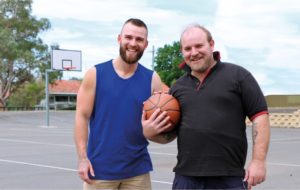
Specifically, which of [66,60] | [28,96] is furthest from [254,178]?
[28,96]

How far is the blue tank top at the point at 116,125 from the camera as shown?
4727mm

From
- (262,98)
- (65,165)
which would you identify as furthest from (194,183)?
(65,165)

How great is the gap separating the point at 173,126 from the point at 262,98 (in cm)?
67

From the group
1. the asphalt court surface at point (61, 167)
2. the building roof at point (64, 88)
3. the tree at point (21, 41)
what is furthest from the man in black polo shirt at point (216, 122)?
the building roof at point (64, 88)

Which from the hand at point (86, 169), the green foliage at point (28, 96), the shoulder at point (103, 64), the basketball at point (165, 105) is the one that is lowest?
the green foliage at point (28, 96)

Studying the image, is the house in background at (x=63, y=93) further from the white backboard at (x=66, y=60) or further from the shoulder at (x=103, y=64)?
the shoulder at (x=103, y=64)

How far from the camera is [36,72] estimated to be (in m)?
71.4

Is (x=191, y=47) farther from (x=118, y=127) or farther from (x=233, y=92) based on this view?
(x=118, y=127)

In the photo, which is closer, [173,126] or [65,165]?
[173,126]

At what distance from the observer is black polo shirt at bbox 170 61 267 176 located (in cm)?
411

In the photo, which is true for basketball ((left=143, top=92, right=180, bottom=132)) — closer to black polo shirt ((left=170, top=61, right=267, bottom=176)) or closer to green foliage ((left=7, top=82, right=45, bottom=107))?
black polo shirt ((left=170, top=61, right=267, bottom=176))

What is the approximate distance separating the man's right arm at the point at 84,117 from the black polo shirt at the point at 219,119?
3.01ft

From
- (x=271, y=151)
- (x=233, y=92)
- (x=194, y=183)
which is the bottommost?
(x=271, y=151)

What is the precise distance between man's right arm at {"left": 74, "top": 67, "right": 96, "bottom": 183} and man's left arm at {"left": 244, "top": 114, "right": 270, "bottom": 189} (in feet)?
4.41
